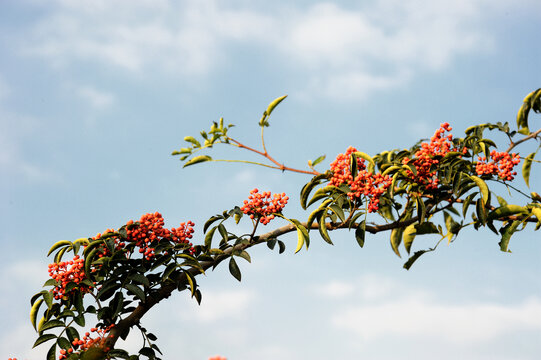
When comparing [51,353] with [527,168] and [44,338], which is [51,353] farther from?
[527,168]

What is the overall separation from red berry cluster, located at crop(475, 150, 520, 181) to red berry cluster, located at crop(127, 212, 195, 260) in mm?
2354

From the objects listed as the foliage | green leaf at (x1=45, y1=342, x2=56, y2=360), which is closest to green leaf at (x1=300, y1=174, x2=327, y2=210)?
the foliage

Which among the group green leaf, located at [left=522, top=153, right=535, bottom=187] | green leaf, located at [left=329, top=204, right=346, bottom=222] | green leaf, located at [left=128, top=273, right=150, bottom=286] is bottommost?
green leaf, located at [left=128, top=273, right=150, bottom=286]

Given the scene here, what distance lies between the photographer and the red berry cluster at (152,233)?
4.40 meters

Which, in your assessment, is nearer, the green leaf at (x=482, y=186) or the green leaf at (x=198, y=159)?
the green leaf at (x=482, y=186)

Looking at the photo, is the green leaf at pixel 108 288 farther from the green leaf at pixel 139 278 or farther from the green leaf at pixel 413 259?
the green leaf at pixel 413 259

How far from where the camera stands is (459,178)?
13.8 ft

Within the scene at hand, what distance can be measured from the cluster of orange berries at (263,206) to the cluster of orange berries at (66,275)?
137cm

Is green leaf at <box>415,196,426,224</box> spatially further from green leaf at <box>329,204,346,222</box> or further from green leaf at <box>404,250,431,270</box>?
green leaf at <box>404,250,431,270</box>

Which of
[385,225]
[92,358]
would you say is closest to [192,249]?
[92,358]

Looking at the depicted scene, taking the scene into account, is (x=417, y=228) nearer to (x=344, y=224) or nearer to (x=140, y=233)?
(x=344, y=224)

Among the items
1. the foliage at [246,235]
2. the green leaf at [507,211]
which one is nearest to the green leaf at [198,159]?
the foliage at [246,235]

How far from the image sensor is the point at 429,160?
431 centimetres

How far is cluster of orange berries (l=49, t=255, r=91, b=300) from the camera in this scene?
4.31 metres
